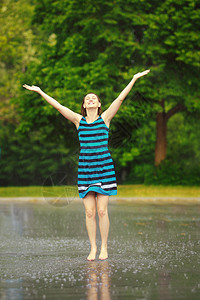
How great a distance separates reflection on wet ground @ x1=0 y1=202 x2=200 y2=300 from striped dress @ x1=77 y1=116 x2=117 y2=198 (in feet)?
3.23

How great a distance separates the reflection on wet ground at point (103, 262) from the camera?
6191mm

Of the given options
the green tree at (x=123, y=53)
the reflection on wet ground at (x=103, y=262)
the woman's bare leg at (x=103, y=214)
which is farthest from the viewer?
the green tree at (x=123, y=53)

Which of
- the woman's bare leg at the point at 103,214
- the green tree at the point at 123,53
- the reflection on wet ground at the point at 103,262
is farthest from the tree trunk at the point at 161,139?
the woman's bare leg at the point at 103,214

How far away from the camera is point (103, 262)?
8062 mm

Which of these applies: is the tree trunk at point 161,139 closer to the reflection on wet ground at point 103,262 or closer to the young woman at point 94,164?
the reflection on wet ground at point 103,262

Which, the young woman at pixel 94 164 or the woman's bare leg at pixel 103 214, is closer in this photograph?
the young woman at pixel 94 164

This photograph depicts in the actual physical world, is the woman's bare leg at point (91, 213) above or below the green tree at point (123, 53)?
below

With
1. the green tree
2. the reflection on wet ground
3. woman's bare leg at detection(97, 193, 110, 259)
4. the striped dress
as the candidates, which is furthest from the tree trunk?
the striped dress

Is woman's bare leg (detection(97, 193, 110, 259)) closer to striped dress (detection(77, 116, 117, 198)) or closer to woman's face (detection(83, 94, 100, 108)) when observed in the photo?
striped dress (detection(77, 116, 117, 198))

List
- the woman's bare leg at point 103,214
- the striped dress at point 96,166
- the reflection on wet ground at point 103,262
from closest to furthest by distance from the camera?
the reflection on wet ground at point 103,262 → the striped dress at point 96,166 → the woman's bare leg at point 103,214

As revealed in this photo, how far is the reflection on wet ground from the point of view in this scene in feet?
20.3

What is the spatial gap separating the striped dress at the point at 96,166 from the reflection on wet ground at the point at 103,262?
0.98 m

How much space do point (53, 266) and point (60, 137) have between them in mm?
26090

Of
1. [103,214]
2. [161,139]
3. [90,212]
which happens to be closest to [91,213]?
[90,212]
